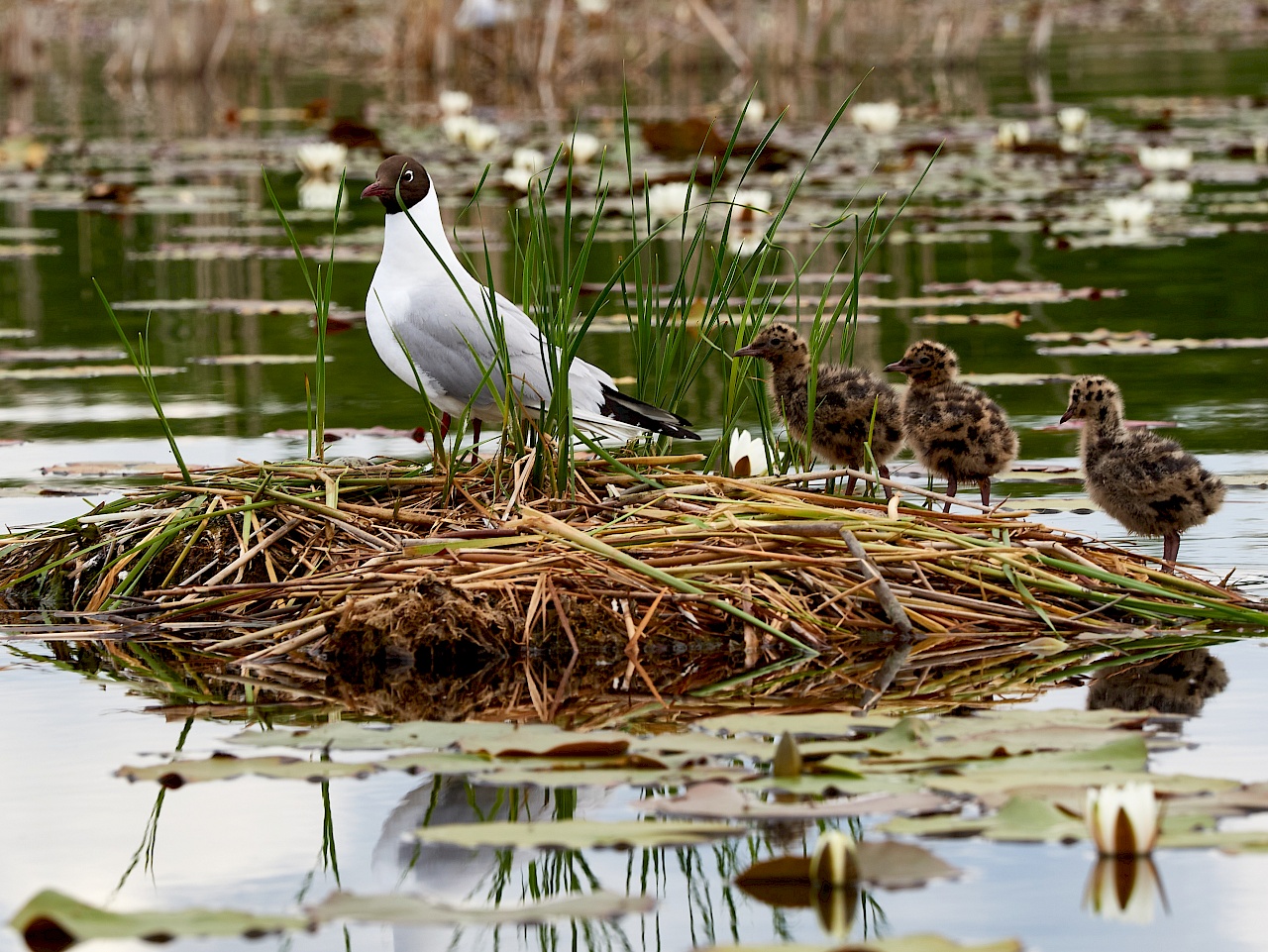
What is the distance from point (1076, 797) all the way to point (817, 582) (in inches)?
56.2

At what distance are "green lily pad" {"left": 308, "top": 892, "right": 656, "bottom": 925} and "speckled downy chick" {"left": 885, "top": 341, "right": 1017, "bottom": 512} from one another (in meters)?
2.75

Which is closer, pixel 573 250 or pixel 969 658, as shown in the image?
pixel 969 658

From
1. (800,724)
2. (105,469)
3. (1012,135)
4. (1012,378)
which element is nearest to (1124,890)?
(800,724)

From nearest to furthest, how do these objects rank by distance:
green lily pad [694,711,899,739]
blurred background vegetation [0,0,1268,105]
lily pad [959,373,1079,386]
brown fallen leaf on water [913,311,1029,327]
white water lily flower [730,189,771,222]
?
green lily pad [694,711,899,739]
lily pad [959,373,1079,386]
brown fallen leaf on water [913,311,1029,327]
white water lily flower [730,189,771,222]
blurred background vegetation [0,0,1268,105]

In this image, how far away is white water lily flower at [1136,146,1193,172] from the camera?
47.4 feet

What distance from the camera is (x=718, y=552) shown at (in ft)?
14.7

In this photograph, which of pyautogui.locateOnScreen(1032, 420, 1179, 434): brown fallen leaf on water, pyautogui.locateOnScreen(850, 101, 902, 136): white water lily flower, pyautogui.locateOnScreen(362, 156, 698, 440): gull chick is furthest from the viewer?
pyautogui.locateOnScreen(850, 101, 902, 136): white water lily flower

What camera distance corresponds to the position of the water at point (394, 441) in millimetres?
2797

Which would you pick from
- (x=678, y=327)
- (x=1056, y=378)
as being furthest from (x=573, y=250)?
(x=678, y=327)

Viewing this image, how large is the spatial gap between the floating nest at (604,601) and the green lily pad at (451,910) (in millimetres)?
1139

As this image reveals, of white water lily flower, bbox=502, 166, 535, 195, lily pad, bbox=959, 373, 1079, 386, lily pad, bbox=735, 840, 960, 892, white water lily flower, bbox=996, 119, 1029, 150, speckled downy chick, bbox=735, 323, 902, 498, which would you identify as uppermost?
white water lily flower, bbox=996, 119, 1029, 150

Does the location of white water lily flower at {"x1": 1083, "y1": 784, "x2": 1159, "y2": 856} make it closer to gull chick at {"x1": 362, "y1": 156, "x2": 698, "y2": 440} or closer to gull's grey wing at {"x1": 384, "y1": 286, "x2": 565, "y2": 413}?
gull chick at {"x1": 362, "y1": 156, "x2": 698, "y2": 440}

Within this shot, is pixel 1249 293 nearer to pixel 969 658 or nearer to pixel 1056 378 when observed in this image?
pixel 1056 378

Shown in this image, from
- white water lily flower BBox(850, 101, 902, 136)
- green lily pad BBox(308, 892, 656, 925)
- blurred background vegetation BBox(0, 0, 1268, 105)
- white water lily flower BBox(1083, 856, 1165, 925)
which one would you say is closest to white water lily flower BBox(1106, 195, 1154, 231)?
white water lily flower BBox(850, 101, 902, 136)
